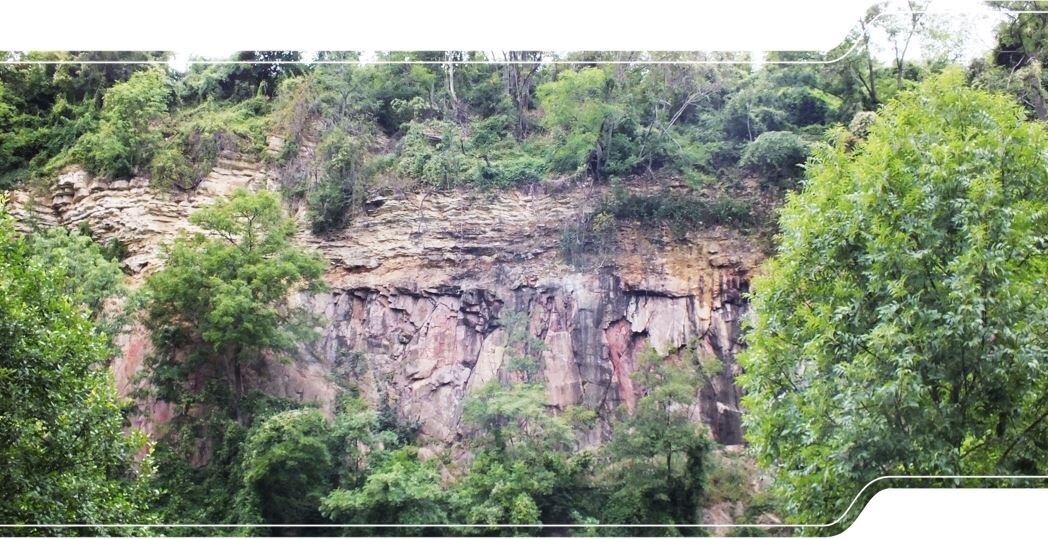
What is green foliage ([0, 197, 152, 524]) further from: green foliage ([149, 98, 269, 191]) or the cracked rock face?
green foliage ([149, 98, 269, 191])

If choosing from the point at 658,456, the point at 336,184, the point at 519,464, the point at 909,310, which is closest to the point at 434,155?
the point at 336,184

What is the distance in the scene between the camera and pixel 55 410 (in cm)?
372

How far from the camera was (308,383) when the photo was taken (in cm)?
360

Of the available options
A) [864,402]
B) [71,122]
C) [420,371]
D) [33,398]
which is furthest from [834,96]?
[33,398]

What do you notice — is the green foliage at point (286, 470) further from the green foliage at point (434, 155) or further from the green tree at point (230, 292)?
the green foliage at point (434, 155)

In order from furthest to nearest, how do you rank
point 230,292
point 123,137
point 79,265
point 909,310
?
1. point 123,137
2. point 79,265
3. point 230,292
4. point 909,310

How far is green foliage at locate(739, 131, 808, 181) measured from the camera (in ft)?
12.2

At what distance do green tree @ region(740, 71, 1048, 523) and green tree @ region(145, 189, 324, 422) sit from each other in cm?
180

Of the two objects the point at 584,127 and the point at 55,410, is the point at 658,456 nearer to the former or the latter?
the point at 584,127

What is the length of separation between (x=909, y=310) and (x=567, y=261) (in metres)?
1.29

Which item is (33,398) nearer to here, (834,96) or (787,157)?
(787,157)

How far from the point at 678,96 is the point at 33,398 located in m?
2.84

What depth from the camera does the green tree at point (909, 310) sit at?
3391 millimetres

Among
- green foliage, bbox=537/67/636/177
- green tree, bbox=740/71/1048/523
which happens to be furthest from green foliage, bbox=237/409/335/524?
green tree, bbox=740/71/1048/523
